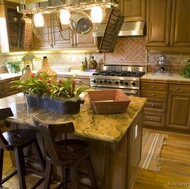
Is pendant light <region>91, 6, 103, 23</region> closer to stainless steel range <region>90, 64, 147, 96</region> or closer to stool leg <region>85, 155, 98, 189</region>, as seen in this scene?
stool leg <region>85, 155, 98, 189</region>

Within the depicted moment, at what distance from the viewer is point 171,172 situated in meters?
2.44

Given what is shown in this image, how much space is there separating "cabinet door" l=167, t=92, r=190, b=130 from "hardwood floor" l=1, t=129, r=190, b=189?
15.6 inches

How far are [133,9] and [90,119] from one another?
258 cm

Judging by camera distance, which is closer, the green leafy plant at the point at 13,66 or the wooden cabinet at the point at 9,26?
the wooden cabinet at the point at 9,26

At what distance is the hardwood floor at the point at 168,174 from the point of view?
2.22 meters

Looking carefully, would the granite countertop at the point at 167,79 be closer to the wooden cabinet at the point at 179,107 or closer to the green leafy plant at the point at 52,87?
the wooden cabinet at the point at 179,107

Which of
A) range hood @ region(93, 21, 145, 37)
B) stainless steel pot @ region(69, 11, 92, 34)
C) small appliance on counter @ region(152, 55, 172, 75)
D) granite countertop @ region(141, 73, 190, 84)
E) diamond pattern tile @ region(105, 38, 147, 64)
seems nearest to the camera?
stainless steel pot @ region(69, 11, 92, 34)

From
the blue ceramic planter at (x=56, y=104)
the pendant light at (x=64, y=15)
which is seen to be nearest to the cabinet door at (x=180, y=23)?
the pendant light at (x=64, y=15)

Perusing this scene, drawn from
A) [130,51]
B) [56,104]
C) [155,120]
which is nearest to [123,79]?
[130,51]

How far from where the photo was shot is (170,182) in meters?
2.27

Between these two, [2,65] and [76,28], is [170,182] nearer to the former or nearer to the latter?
[76,28]

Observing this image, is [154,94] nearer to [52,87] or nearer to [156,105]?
→ [156,105]

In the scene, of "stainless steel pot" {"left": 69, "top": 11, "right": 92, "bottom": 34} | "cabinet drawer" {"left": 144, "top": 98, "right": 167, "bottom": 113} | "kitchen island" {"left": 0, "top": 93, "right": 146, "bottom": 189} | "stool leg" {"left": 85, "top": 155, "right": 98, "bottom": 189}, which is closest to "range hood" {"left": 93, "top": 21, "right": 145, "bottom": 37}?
"cabinet drawer" {"left": 144, "top": 98, "right": 167, "bottom": 113}

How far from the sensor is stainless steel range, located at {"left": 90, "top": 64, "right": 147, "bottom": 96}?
3.47 metres
